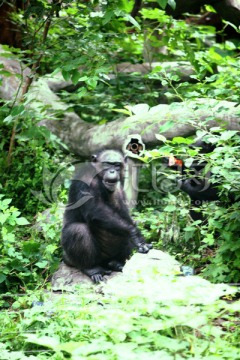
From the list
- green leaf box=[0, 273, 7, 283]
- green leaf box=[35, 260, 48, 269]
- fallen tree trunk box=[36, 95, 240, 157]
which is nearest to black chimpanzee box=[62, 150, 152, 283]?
green leaf box=[35, 260, 48, 269]

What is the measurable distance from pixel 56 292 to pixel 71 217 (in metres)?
0.71

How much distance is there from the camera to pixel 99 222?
547cm

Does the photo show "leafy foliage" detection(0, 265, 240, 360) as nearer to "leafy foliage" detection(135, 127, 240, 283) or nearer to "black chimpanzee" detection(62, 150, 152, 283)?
"leafy foliage" detection(135, 127, 240, 283)

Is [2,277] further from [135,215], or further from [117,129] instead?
[117,129]

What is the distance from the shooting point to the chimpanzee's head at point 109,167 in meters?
5.47

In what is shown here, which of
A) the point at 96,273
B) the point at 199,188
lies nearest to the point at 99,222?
the point at 96,273

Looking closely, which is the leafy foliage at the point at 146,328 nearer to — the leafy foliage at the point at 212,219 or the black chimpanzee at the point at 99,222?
the leafy foliage at the point at 212,219

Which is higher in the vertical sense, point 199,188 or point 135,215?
point 199,188

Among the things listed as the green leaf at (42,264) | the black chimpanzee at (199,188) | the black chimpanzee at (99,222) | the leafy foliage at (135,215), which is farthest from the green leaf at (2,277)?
the black chimpanzee at (199,188)

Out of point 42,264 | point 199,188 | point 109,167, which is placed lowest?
point 42,264

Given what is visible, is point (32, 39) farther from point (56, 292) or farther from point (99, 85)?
point (56, 292)

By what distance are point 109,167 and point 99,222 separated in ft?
1.64

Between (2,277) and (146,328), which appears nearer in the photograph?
(146,328)

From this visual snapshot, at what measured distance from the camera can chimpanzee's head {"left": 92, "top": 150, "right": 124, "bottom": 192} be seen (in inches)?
215
